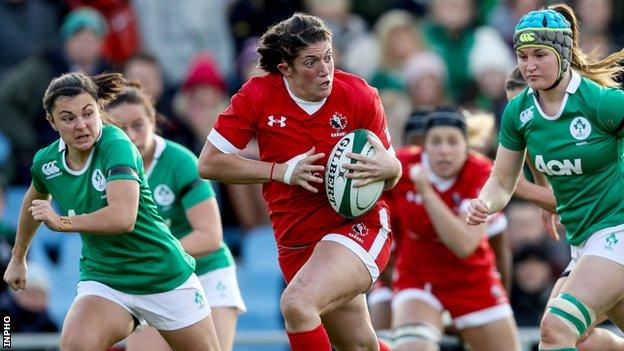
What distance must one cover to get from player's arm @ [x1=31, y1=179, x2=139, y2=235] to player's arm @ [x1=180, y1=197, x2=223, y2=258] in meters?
1.04

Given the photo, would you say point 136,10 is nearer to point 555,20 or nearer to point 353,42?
point 353,42

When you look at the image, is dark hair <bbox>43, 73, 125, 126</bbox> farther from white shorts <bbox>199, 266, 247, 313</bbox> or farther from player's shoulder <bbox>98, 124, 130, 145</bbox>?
white shorts <bbox>199, 266, 247, 313</bbox>

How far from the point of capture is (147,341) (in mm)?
8312

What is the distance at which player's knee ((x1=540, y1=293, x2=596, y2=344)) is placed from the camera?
7.21m

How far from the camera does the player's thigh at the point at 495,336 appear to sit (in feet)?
31.1

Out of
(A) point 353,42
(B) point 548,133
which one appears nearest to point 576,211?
(B) point 548,133

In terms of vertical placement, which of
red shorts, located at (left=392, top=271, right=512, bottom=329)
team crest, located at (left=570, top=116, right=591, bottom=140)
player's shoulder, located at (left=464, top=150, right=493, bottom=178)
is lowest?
red shorts, located at (left=392, top=271, right=512, bottom=329)

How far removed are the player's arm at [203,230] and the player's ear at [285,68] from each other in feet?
4.01

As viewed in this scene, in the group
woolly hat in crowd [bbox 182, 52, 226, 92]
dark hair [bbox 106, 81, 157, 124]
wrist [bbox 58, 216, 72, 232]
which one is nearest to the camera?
wrist [bbox 58, 216, 72, 232]

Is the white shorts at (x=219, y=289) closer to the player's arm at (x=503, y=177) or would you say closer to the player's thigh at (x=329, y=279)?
the player's thigh at (x=329, y=279)

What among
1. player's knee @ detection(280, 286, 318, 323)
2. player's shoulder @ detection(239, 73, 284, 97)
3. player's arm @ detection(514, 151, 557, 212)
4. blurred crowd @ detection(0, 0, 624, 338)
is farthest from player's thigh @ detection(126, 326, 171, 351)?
blurred crowd @ detection(0, 0, 624, 338)

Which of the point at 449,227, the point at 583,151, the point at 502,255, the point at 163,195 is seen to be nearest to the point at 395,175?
the point at 583,151

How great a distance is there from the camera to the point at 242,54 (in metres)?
13.4

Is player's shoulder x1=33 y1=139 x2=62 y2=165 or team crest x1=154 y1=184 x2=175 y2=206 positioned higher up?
player's shoulder x1=33 y1=139 x2=62 y2=165
